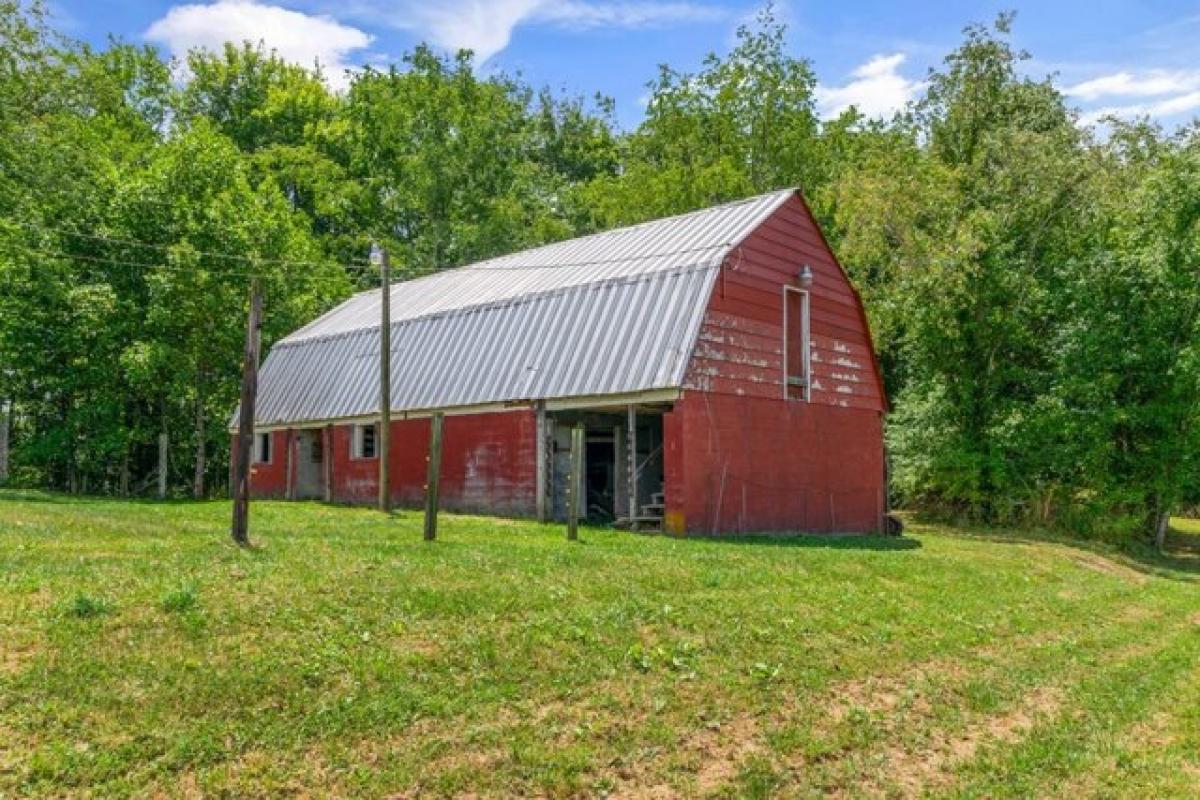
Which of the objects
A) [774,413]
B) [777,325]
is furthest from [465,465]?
[777,325]

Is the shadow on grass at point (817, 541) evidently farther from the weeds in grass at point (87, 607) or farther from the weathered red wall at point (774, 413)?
the weeds in grass at point (87, 607)

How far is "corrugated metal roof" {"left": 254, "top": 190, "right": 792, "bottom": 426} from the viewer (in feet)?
64.1

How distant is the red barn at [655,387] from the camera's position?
19.0 meters

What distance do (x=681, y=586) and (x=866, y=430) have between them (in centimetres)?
1379

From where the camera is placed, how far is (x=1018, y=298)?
29.1 meters

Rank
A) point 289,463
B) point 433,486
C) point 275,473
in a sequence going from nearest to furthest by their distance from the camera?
point 433,486 → point 289,463 → point 275,473

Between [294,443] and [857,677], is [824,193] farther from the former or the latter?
[857,677]

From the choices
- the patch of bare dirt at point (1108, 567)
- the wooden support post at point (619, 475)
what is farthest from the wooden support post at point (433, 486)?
the patch of bare dirt at point (1108, 567)

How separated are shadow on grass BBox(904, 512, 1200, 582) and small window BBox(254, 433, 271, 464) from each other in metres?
19.9

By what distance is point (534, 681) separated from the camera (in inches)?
291

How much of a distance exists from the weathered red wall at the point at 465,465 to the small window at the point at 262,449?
4.95 m

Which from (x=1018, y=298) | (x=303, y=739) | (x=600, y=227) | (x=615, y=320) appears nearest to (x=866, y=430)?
(x=615, y=320)

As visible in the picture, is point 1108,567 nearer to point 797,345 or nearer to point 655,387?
point 797,345

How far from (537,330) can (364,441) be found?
700 cm
